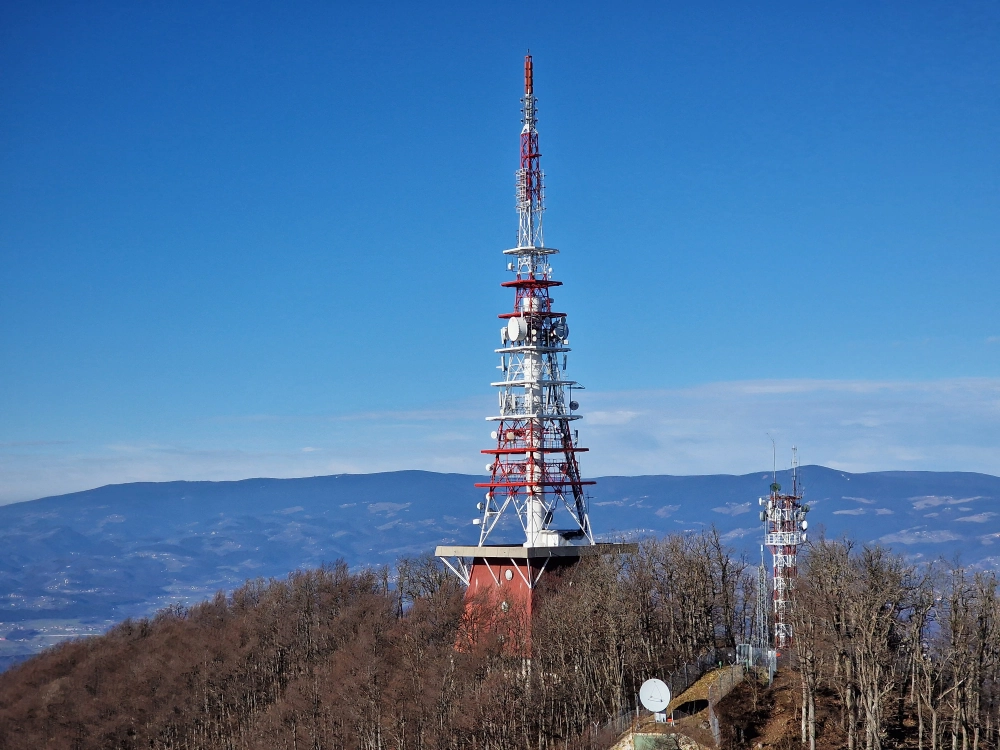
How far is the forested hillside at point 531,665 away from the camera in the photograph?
195ft

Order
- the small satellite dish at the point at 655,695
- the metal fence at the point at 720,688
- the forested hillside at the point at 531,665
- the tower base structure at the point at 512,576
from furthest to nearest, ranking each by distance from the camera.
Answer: the tower base structure at the point at 512,576
the forested hillside at the point at 531,665
the small satellite dish at the point at 655,695
the metal fence at the point at 720,688

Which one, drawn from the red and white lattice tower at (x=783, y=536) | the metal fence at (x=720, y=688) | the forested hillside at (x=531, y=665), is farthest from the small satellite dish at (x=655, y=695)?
the red and white lattice tower at (x=783, y=536)

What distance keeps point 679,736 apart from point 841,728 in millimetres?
8301

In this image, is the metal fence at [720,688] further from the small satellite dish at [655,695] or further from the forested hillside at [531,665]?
the small satellite dish at [655,695]

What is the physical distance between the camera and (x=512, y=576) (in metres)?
80.8

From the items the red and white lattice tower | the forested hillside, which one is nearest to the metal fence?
the forested hillside

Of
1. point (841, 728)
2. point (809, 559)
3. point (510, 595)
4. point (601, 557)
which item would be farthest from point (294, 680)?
point (841, 728)

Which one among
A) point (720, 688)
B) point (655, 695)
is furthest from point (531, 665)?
point (655, 695)

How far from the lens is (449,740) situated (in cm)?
6975

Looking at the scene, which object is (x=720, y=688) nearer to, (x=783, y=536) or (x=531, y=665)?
(x=531, y=665)

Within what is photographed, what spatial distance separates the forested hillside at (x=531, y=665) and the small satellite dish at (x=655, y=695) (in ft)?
10.4

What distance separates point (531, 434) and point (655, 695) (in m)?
26.6

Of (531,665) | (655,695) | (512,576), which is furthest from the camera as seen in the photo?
(512,576)

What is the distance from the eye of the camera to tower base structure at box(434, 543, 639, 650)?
78875 mm
